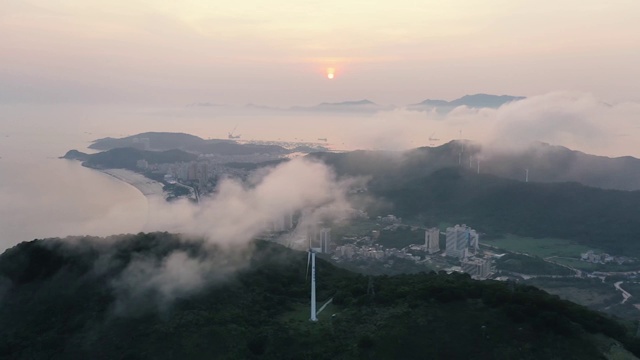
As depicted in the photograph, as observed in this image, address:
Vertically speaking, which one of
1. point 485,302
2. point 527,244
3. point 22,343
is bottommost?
point 527,244

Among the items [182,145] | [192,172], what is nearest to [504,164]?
[192,172]

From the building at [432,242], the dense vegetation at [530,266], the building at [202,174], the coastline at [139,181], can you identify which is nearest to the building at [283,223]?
the building at [432,242]

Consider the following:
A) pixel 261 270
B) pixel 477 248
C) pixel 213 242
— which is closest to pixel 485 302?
pixel 261 270

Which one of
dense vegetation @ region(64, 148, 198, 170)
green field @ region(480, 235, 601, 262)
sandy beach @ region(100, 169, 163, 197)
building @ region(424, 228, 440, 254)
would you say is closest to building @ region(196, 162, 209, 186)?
sandy beach @ region(100, 169, 163, 197)

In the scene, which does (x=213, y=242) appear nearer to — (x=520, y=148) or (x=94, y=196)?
(x=94, y=196)

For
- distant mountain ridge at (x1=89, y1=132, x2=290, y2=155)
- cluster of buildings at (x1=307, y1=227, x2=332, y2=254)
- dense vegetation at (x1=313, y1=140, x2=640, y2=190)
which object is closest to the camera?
cluster of buildings at (x1=307, y1=227, x2=332, y2=254)

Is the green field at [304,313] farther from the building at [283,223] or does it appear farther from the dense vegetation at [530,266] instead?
the dense vegetation at [530,266]

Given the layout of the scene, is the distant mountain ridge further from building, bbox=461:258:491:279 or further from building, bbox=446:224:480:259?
building, bbox=461:258:491:279

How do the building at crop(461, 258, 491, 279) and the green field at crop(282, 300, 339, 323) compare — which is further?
the building at crop(461, 258, 491, 279)
